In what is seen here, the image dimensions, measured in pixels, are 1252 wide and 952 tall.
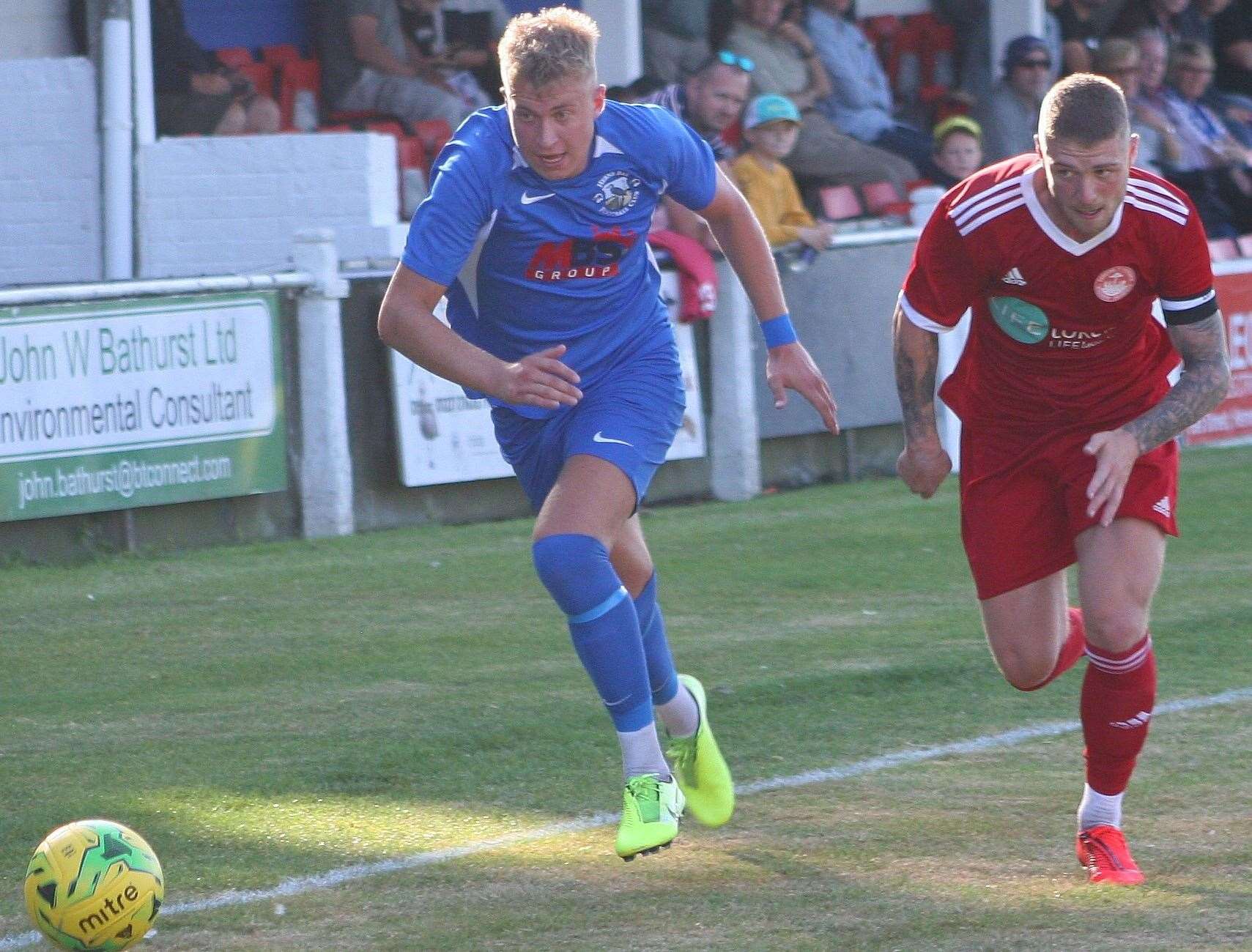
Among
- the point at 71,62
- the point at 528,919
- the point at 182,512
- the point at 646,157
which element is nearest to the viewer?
→ the point at 528,919

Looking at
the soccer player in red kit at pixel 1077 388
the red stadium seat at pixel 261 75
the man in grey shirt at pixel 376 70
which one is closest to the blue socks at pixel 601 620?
the soccer player in red kit at pixel 1077 388

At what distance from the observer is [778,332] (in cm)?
537

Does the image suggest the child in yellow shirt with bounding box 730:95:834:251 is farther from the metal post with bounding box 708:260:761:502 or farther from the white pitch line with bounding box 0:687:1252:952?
the white pitch line with bounding box 0:687:1252:952

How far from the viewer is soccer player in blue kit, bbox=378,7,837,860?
4.80 metres

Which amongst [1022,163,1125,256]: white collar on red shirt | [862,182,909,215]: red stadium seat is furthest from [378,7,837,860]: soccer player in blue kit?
[862,182,909,215]: red stadium seat

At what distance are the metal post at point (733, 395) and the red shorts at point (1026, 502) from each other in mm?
6877

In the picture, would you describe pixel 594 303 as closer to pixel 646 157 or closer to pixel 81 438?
pixel 646 157

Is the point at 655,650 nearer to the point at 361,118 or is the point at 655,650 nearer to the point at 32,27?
the point at 361,118

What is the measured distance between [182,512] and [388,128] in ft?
14.2

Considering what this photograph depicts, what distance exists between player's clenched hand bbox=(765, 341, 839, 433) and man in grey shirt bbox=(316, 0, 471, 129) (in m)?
8.75

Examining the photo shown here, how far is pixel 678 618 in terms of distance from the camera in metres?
8.60

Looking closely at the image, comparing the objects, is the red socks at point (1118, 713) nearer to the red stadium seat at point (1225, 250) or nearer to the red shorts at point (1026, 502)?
the red shorts at point (1026, 502)

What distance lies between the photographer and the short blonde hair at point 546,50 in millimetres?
4754

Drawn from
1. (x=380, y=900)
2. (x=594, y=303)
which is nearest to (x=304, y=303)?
(x=594, y=303)
